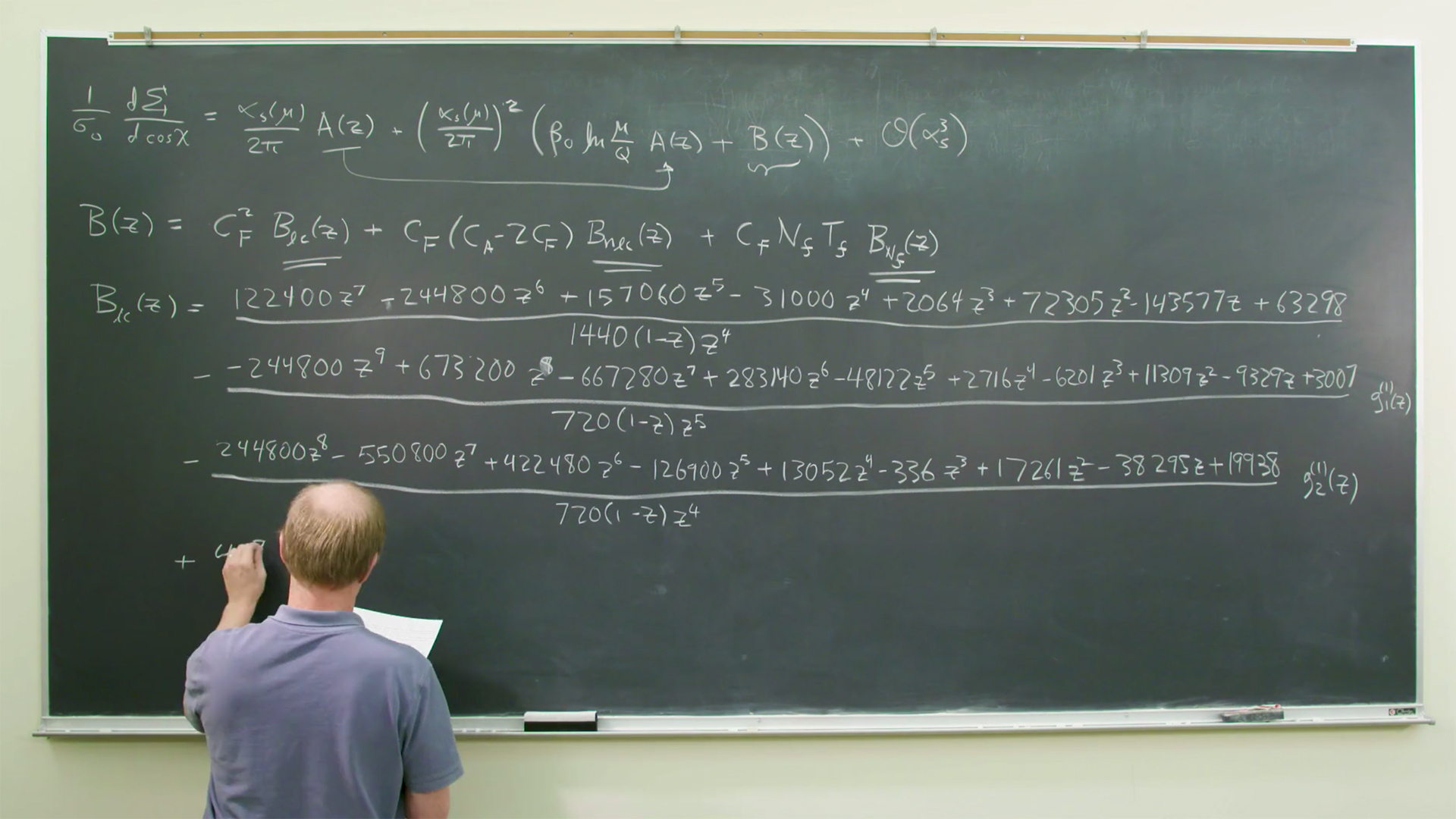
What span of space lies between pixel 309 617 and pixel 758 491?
3.78 feet

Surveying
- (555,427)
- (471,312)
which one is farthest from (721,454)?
(471,312)

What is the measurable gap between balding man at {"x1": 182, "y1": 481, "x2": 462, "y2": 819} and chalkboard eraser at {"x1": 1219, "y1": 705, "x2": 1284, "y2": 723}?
2.12m

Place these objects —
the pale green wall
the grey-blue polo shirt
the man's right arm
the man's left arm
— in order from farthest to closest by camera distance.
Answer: the pale green wall → the man's left arm → the man's right arm → the grey-blue polo shirt

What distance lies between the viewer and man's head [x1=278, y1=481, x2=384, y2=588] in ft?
5.38

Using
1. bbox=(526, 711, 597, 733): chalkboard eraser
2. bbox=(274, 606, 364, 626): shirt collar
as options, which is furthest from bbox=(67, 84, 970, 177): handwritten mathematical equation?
bbox=(526, 711, 597, 733): chalkboard eraser

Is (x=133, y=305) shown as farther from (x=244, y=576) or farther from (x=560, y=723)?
(x=560, y=723)

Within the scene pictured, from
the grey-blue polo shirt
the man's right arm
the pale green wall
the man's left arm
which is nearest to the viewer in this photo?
the grey-blue polo shirt

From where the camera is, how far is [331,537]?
1645 mm

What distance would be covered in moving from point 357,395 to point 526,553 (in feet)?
2.12

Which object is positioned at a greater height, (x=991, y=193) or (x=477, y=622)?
(x=991, y=193)

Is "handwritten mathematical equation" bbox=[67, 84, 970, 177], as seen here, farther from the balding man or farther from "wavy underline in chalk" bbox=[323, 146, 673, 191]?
the balding man

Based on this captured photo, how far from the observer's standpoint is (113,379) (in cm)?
222

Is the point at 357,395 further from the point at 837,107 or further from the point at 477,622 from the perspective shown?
the point at 837,107

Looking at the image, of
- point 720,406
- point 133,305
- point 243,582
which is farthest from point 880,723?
point 133,305
